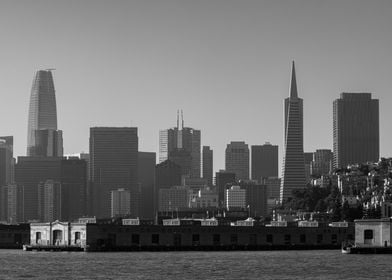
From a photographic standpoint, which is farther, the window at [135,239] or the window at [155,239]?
the window at [155,239]

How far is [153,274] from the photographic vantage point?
126750 mm

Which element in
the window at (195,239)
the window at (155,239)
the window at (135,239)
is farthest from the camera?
the window at (195,239)

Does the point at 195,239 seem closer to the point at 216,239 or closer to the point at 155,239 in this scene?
the point at 216,239

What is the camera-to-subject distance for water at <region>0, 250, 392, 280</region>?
125000mm

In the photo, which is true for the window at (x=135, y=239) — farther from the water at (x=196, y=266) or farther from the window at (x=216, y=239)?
the water at (x=196, y=266)

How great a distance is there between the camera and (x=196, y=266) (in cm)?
14050

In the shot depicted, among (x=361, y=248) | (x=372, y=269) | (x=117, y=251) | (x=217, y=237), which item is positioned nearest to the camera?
(x=372, y=269)

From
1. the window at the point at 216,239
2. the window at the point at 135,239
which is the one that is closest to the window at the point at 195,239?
the window at the point at 216,239

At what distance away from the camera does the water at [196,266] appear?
125000 mm

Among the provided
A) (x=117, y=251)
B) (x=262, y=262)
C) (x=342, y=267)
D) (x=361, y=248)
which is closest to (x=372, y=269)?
(x=342, y=267)

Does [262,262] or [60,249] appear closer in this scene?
[262,262]

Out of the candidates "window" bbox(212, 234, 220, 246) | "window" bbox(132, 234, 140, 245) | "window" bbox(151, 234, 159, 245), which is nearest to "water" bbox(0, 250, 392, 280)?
"window" bbox(132, 234, 140, 245)

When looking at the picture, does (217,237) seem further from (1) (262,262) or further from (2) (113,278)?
(2) (113,278)

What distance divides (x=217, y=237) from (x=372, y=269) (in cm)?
6744
